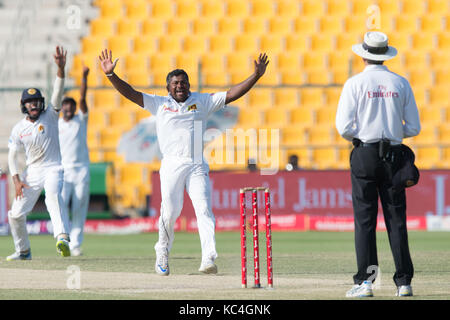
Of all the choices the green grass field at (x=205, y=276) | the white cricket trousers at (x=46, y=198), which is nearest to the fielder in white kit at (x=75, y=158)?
the green grass field at (x=205, y=276)

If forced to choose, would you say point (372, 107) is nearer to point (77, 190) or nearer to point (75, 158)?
point (77, 190)

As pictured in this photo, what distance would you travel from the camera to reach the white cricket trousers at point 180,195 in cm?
1001

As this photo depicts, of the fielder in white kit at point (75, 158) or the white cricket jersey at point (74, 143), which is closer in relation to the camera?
the fielder in white kit at point (75, 158)

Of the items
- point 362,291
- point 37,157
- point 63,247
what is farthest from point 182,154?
point 37,157

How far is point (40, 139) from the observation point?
39.8 feet

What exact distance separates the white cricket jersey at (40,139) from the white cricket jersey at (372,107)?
16.3 feet

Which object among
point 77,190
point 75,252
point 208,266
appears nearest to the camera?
point 208,266

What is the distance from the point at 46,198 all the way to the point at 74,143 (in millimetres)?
1865

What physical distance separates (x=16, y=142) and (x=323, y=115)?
11225 mm

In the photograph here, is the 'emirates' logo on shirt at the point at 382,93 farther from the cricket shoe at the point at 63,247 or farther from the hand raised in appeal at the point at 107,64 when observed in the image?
the cricket shoe at the point at 63,247
